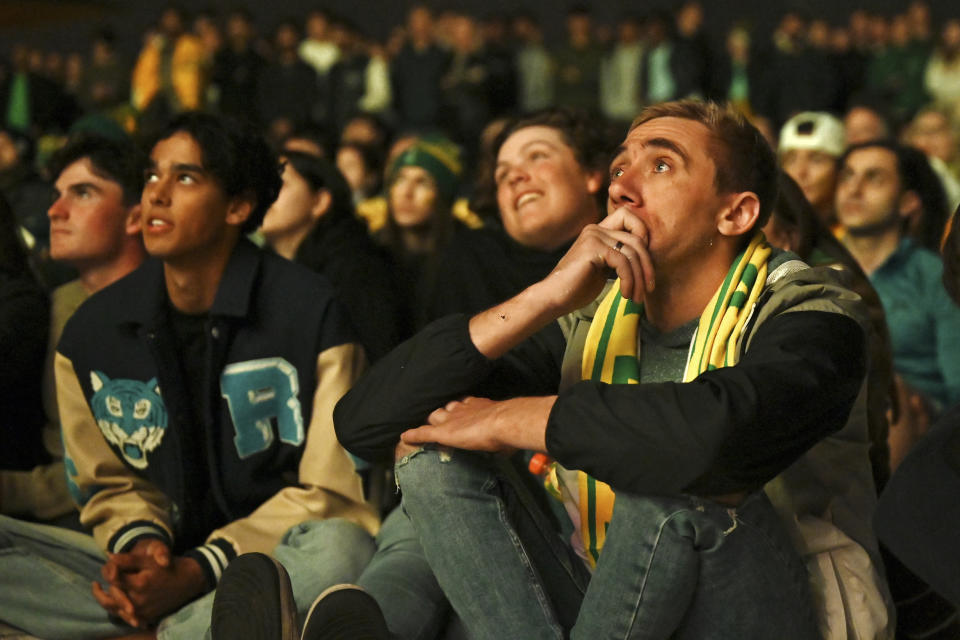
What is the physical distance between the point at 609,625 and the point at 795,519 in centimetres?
45

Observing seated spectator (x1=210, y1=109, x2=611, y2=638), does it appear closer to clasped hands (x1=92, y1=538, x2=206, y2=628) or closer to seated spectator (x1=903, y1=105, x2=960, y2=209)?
clasped hands (x1=92, y1=538, x2=206, y2=628)

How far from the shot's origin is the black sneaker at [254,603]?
2.03 m

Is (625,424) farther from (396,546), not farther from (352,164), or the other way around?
(352,164)

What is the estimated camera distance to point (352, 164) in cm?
603

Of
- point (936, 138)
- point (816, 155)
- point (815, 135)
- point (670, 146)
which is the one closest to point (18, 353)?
point (670, 146)

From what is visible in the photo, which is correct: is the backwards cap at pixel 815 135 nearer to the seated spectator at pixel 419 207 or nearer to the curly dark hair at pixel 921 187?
the curly dark hair at pixel 921 187

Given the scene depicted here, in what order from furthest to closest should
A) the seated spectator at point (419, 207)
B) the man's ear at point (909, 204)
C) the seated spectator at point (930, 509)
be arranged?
1. the seated spectator at point (419, 207)
2. the man's ear at point (909, 204)
3. the seated spectator at point (930, 509)

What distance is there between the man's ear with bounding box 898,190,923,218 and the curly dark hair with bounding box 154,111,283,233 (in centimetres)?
240

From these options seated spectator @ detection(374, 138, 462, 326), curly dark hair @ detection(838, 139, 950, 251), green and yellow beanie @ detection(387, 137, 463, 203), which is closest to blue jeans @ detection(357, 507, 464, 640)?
seated spectator @ detection(374, 138, 462, 326)

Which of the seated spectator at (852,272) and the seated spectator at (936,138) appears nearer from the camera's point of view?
the seated spectator at (852,272)

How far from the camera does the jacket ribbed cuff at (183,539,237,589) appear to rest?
255 cm

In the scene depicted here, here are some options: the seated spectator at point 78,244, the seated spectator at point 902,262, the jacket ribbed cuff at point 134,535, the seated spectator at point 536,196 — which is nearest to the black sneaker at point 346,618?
the jacket ribbed cuff at point 134,535

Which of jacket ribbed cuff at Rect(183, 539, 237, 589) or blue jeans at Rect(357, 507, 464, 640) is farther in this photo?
jacket ribbed cuff at Rect(183, 539, 237, 589)

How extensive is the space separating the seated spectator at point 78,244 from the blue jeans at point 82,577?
15.9 inches
